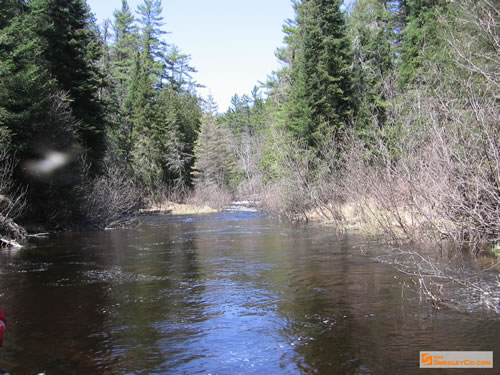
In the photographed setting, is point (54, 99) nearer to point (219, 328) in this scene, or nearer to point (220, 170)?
point (219, 328)

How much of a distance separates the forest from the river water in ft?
7.44

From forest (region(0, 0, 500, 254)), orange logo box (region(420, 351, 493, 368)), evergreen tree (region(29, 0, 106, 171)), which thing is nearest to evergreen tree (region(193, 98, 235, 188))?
forest (region(0, 0, 500, 254))

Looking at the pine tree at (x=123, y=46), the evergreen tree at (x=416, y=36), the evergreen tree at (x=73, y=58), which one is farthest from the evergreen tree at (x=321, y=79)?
the pine tree at (x=123, y=46)

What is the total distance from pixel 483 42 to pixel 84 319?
15.6 metres

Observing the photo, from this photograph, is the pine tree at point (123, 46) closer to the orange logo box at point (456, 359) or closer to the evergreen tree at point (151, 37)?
the evergreen tree at point (151, 37)

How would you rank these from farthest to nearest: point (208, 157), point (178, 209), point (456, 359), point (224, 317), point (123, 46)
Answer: point (123, 46) < point (208, 157) < point (178, 209) < point (224, 317) < point (456, 359)

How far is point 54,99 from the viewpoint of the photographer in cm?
2523

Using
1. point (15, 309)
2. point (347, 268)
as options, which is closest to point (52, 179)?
point (15, 309)

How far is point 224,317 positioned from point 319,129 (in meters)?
23.2

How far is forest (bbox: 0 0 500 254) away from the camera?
1149 cm

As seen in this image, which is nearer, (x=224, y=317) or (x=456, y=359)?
(x=456, y=359)

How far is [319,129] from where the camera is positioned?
30.2 metres

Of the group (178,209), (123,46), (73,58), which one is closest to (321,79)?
(73,58)

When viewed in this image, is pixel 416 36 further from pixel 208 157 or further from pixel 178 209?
pixel 208 157
